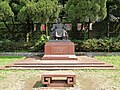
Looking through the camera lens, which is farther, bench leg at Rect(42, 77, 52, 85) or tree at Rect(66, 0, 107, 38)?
tree at Rect(66, 0, 107, 38)

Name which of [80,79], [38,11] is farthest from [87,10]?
[80,79]

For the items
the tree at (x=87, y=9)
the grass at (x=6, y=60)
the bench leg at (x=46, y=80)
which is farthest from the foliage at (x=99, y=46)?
the bench leg at (x=46, y=80)

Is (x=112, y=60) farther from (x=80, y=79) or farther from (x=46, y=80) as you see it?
(x=46, y=80)

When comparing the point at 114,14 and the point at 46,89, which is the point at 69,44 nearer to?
the point at 46,89

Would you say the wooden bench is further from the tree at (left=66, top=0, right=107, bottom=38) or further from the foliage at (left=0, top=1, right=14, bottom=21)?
the foliage at (left=0, top=1, right=14, bottom=21)

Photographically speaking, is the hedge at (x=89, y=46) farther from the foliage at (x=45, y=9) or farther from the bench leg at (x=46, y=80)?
the bench leg at (x=46, y=80)

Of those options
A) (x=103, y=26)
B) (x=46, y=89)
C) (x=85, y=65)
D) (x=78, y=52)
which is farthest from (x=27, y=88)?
(x=103, y=26)

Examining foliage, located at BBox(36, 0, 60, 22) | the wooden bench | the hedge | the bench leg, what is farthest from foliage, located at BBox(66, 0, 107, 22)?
the bench leg

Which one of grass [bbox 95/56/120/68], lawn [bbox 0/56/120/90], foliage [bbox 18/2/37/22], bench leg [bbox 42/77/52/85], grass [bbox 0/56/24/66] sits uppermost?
foliage [bbox 18/2/37/22]

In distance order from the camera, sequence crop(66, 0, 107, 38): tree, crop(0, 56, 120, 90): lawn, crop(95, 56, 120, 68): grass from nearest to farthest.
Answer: crop(0, 56, 120, 90): lawn < crop(95, 56, 120, 68): grass < crop(66, 0, 107, 38): tree

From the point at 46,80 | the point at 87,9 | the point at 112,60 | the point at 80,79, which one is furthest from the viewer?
the point at 87,9

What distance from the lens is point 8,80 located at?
8.33m

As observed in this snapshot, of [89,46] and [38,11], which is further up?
[38,11]

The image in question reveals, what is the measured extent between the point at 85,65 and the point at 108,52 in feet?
17.0
